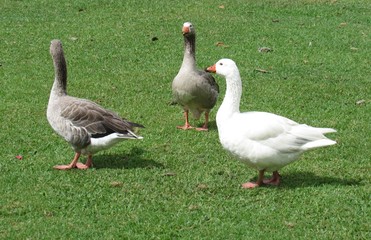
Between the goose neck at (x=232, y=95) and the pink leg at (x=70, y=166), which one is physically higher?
the goose neck at (x=232, y=95)

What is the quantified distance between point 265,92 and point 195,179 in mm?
4218

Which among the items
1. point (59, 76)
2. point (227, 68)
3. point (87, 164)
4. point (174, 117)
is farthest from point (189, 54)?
point (87, 164)

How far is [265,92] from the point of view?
39.9ft

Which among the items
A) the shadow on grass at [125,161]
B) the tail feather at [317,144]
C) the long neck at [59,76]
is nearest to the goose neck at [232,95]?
the tail feather at [317,144]

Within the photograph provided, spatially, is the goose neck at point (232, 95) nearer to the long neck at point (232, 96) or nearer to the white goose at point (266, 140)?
the long neck at point (232, 96)

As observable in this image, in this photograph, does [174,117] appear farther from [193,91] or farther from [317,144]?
[317,144]

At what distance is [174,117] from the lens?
435 inches

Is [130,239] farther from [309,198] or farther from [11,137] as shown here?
[11,137]

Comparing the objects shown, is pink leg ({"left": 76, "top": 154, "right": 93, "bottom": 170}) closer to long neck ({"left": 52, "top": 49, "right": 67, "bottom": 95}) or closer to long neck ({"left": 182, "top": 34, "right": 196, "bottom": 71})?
long neck ({"left": 52, "top": 49, "right": 67, "bottom": 95})

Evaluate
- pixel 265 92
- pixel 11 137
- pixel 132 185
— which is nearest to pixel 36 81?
pixel 11 137

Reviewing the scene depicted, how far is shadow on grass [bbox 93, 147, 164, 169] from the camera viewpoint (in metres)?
8.73

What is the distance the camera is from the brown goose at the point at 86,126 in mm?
8422

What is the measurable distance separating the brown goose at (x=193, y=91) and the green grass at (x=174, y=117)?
1.35 ft

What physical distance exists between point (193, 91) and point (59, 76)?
212cm
